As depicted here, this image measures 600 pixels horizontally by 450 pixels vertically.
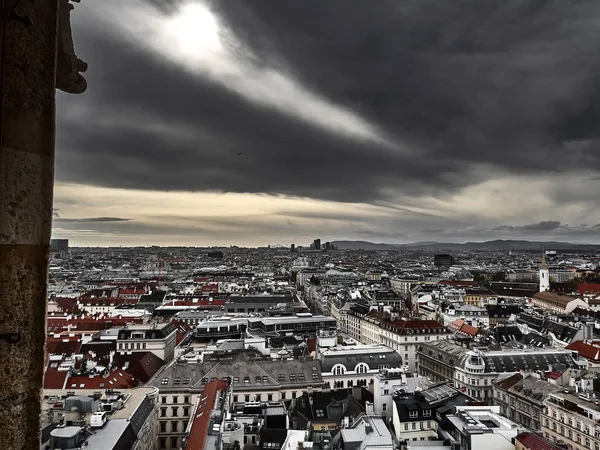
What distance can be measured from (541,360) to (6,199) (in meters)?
76.2

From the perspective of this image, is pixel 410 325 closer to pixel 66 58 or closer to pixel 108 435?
pixel 108 435

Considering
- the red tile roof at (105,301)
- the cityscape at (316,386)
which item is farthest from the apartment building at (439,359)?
the red tile roof at (105,301)

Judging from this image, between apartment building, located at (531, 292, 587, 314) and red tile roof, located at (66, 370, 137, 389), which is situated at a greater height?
apartment building, located at (531, 292, 587, 314)

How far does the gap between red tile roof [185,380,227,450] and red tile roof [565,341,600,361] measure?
53.6 m

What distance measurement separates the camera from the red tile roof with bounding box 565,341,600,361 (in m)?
76.9

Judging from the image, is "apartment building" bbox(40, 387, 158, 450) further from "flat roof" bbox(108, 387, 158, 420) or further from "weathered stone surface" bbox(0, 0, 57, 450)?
"weathered stone surface" bbox(0, 0, 57, 450)

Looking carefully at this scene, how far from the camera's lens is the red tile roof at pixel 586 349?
3027 inches

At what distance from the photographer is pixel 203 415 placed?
43656mm

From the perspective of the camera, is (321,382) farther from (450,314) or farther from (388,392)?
(450,314)

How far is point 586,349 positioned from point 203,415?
6092cm

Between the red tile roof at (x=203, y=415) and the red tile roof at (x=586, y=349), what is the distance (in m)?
53.6

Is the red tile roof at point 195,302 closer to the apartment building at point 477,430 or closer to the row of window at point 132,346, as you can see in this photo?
the row of window at point 132,346

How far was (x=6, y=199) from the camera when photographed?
4723mm

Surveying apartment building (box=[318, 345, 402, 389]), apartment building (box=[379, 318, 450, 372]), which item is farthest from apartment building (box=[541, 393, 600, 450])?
apartment building (box=[379, 318, 450, 372])
